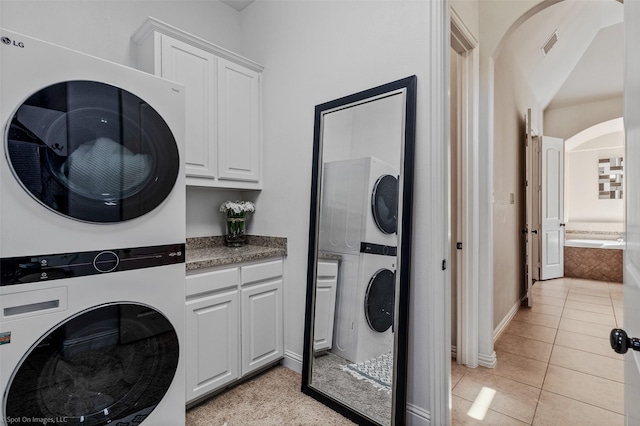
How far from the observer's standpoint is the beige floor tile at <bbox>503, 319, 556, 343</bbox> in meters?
2.93

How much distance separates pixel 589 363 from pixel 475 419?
4.41ft

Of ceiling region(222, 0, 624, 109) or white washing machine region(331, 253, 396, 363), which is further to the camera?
ceiling region(222, 0, 624, 109)

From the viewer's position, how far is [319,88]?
217 centimetres

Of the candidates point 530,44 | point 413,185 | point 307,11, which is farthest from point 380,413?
point 530,44

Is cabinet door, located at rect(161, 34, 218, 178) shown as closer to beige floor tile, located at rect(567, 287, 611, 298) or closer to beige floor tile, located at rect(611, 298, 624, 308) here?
beige floor tile, located at rect(611, 298, 624, 308)

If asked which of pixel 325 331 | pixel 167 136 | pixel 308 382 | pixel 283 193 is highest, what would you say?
pixel 167 136

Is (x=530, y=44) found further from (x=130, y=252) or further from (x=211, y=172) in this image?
(x=130, y=252)

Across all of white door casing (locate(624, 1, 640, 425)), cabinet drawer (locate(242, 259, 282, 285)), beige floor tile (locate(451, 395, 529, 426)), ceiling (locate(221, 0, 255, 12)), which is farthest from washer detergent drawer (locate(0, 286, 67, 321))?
ceiling (locate(221, 0, 255, 12))

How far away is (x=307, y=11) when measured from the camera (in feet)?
7.43

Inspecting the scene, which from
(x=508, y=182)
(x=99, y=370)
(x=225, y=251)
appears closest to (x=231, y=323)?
(x=225, y=251)

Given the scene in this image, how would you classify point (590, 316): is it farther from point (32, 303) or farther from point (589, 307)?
point (32, 303)

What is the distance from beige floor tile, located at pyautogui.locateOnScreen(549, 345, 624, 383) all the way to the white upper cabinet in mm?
2763

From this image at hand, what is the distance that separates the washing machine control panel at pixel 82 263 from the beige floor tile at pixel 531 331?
3.15 metres

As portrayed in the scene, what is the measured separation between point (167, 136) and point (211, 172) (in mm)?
727
